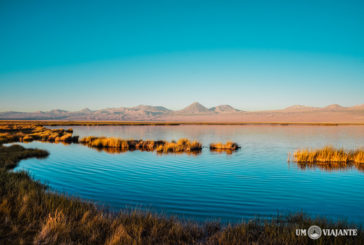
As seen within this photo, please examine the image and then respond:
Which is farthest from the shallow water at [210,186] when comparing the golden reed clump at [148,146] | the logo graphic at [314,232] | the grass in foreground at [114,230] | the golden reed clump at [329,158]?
the golden reed clump at [148,146]

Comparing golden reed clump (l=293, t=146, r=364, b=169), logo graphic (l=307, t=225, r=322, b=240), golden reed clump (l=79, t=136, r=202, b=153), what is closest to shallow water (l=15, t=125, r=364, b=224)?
golden reed clump (l=293, t=146, r=364, b=169)

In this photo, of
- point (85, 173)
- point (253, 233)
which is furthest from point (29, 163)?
point (253, 233)

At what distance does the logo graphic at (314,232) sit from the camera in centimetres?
624

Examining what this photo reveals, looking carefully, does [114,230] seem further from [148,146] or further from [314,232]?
[148,146]

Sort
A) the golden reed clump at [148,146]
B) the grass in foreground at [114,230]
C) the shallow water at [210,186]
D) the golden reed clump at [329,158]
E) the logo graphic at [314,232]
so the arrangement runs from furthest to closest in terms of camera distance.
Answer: the golden reed clump at [148,146]
the golden reed clump at [329,158]
the shallow water at [210,186]
the logo graphic at [314,232]
the grass in foreground at [114,230]

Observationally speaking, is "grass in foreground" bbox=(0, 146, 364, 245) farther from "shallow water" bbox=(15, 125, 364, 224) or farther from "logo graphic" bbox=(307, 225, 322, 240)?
"shallow water" bbox=(15, 125, 364, 224)

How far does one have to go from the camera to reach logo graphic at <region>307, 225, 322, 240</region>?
624 centimetres

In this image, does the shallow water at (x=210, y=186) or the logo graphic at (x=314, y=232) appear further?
the shallow water at (x=210, y=186)

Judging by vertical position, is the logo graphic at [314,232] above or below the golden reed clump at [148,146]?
above

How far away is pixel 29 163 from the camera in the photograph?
1912 centimetres

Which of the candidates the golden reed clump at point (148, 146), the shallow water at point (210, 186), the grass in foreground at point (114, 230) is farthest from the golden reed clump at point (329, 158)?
the grass in foreground at point (114, 230)

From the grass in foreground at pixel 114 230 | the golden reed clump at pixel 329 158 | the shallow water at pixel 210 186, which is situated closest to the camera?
the grass in foreground at pixel 114 230

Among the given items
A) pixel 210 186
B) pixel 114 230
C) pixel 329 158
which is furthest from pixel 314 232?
pixel 329 158

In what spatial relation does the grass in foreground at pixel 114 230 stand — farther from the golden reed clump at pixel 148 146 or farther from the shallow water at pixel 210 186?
the golden reed clump at pixel 148 146
